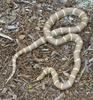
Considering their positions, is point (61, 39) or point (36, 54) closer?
point (36, 54)

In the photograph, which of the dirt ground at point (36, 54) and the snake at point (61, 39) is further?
the snake at point (61, 39)

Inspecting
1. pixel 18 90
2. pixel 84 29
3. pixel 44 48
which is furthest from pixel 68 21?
pixel 18 90

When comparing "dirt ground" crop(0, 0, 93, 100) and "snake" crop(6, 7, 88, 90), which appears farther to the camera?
"snake" crop(6, 7, 88, 90)

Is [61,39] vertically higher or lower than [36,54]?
higher

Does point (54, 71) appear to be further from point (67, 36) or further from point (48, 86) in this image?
point (67, 36)
